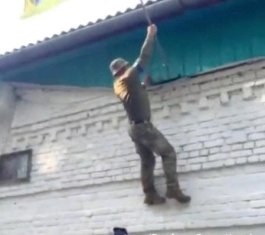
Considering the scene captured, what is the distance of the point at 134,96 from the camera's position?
16.3 feet

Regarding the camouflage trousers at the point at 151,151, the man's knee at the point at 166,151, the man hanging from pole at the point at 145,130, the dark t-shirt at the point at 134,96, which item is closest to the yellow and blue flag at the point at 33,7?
the man hanging from pole at the point at 145,130

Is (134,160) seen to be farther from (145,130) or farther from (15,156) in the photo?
(15,156)

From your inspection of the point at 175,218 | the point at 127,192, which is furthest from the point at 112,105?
the point at 175,218

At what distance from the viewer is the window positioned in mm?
6148

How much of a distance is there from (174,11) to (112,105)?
3.56 ft

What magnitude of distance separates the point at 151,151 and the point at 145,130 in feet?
0.64

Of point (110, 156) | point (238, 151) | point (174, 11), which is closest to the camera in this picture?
point (238, 151)

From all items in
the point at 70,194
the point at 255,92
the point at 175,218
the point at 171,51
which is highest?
the point at 171,51

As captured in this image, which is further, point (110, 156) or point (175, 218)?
point (110, 156)

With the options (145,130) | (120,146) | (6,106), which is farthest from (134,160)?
(6,106)

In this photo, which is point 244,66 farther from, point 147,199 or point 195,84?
point 147,199

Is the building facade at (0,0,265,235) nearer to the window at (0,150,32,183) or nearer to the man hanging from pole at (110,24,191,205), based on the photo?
the window at (0,150,32,183)

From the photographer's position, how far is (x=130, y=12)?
17.6 feet

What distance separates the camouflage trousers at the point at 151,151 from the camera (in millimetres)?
4953
